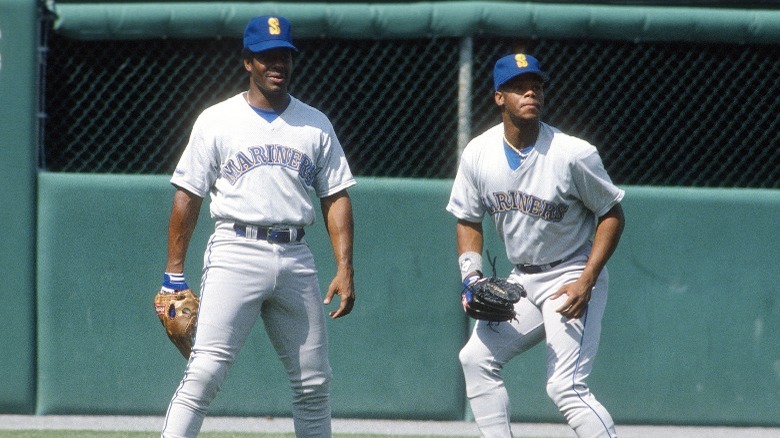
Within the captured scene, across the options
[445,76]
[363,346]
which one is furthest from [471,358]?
[445,76]

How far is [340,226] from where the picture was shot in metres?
4.63

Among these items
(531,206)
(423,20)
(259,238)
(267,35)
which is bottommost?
(259,238)

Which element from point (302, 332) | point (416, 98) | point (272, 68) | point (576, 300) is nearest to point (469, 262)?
point (576, 300)

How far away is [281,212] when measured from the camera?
14.6 feet

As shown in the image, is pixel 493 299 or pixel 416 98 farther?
pixel 416 98

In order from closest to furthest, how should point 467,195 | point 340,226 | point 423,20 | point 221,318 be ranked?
point 221,318
point 340,226
point 467,195
point 423,20

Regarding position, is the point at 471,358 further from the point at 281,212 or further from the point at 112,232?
the point at 112,232

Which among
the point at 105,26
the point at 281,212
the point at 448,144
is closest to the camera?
the point at 281,212

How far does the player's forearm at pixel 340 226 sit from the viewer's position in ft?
15.0

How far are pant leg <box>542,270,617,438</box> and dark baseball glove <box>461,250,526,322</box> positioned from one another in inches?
6.7

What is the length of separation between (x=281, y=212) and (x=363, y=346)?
85.1 inches

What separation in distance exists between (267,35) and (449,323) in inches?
98.5

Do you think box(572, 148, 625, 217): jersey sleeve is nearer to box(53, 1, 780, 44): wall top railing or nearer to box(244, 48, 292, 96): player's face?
box(244, 48, 292, 96): player's face

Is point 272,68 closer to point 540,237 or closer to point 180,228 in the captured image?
point 180,228
